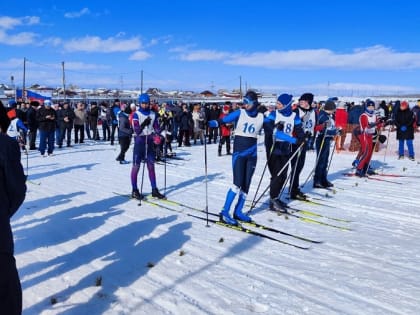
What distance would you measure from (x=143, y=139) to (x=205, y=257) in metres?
3.60

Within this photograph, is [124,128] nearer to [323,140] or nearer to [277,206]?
[323,140]

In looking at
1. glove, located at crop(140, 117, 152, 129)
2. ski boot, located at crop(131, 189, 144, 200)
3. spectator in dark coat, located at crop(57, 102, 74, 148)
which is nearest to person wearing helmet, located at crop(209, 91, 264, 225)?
glove, located at crop(140, 117, 152, 129)

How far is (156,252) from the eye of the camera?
5.09m

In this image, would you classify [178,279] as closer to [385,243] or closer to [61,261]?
[61,261]

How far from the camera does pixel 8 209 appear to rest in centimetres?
254

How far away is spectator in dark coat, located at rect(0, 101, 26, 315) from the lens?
8.03 ft

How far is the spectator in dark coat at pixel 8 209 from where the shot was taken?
245 cm

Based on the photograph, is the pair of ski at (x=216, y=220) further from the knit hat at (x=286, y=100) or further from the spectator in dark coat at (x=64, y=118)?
the spectator in dark coat at (x=64, y=118)

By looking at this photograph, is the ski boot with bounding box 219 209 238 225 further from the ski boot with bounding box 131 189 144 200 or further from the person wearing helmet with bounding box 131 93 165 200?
the ski boot with bounding box 131 189 144 200

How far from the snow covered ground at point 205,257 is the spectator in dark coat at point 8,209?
1.21m

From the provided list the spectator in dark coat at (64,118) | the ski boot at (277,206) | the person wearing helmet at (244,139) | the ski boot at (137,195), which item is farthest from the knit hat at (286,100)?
the spectator in dark coat at (64,118)

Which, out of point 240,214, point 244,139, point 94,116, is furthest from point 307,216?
point 94,116

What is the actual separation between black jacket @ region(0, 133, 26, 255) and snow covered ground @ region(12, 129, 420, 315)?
1442 mm

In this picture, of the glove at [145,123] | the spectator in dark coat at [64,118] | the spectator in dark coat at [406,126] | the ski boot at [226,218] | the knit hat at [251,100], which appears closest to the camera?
the knit hat at [251,100]
